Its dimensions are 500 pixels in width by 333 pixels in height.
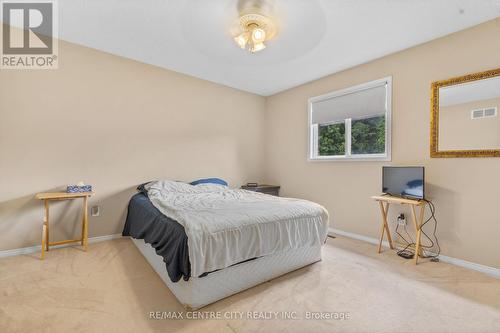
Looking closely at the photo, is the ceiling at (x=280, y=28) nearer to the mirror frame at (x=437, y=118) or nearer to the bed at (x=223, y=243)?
the mirror frame at (x=437, y=118)

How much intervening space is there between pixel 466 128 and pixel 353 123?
1375mm

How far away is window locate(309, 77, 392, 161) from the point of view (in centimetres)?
318

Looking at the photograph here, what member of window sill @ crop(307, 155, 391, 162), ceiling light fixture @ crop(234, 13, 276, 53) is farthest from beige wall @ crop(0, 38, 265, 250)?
ceiling light fixture @ crop(234, 13, 276, 53)

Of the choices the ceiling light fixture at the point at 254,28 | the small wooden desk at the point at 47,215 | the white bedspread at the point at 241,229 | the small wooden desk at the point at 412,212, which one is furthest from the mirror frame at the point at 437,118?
the small wooden desk at the point at 47,215

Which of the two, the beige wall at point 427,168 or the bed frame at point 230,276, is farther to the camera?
the beige wall at point 427,168

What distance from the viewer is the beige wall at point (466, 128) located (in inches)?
90.6

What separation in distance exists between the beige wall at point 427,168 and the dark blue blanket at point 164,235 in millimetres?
2692

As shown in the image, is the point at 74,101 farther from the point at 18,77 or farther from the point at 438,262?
the point at 438,262

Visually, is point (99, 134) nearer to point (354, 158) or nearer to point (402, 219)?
point (354, 158)

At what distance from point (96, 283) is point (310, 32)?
3.36 m

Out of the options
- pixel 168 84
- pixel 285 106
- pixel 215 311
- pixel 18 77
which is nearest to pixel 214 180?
pixel 168 84

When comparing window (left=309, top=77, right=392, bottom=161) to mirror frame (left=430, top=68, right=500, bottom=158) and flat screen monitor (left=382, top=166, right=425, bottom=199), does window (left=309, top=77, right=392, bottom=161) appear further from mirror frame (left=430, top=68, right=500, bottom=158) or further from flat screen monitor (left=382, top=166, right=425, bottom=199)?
mirror frame (left=430, top=68, right=500, bottom=158)

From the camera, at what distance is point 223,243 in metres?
1.75

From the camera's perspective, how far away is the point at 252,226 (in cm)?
194
